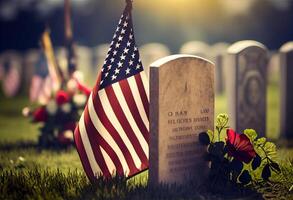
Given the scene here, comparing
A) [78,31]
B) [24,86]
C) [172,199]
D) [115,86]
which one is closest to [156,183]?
[172,199]

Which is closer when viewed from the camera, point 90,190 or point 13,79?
point 90,190

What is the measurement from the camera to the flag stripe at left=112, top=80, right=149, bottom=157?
578 centimetres

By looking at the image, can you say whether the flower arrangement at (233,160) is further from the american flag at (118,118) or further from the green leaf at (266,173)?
the american flag at (118,118)

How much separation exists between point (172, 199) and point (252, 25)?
28536 mm

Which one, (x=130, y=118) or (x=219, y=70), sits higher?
(x=219, y=70)

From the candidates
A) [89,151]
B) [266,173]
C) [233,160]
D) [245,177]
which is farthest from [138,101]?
[266,173]

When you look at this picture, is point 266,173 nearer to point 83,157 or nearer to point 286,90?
point 83,157

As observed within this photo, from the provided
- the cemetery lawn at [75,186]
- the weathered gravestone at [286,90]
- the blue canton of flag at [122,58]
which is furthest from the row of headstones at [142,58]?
the blue canton of flag at [122,58]

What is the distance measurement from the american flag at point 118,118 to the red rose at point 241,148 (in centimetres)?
89

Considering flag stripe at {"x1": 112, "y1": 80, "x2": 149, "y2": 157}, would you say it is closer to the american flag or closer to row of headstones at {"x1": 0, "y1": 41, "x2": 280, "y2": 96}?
the american flag

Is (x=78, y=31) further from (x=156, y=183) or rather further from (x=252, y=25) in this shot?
(x=156, y=183)

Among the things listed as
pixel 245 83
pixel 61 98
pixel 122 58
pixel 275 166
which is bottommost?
pixel 275 166

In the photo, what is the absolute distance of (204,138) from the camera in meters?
5.72

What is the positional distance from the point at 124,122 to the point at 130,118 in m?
0.08
